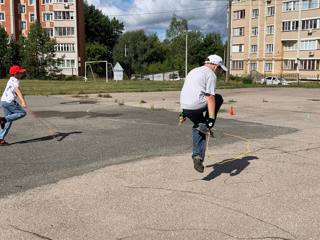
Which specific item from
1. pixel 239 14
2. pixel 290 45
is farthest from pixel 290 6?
pixel 239 14

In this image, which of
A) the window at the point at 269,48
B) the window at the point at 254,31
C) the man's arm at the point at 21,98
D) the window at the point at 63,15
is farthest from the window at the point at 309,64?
the man's arm at the point at 21,98

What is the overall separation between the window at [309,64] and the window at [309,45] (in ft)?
6.38

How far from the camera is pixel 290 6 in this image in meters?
73.7

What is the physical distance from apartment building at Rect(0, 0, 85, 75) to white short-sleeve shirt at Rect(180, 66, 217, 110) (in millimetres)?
77347

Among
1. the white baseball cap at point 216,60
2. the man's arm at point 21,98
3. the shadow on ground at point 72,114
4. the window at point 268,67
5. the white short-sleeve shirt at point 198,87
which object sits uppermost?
the window at point 268,67

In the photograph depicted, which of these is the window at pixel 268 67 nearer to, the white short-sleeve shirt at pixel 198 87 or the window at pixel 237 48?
the window at pixel 237 48

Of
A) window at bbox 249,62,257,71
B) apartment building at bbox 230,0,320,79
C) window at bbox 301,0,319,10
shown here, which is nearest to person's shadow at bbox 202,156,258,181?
apartment building at bbox 230,0,320,79

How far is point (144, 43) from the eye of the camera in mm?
109938

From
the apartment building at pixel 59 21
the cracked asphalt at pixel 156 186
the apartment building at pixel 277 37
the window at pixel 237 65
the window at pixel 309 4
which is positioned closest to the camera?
the cracked asphalt at pixel 156 186

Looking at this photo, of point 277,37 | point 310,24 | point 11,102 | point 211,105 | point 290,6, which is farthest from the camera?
point 277,37

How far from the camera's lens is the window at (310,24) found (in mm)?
69169

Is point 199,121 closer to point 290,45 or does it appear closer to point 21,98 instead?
point 21,98

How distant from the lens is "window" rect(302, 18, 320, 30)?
6917cm

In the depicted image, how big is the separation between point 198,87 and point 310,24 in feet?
229
